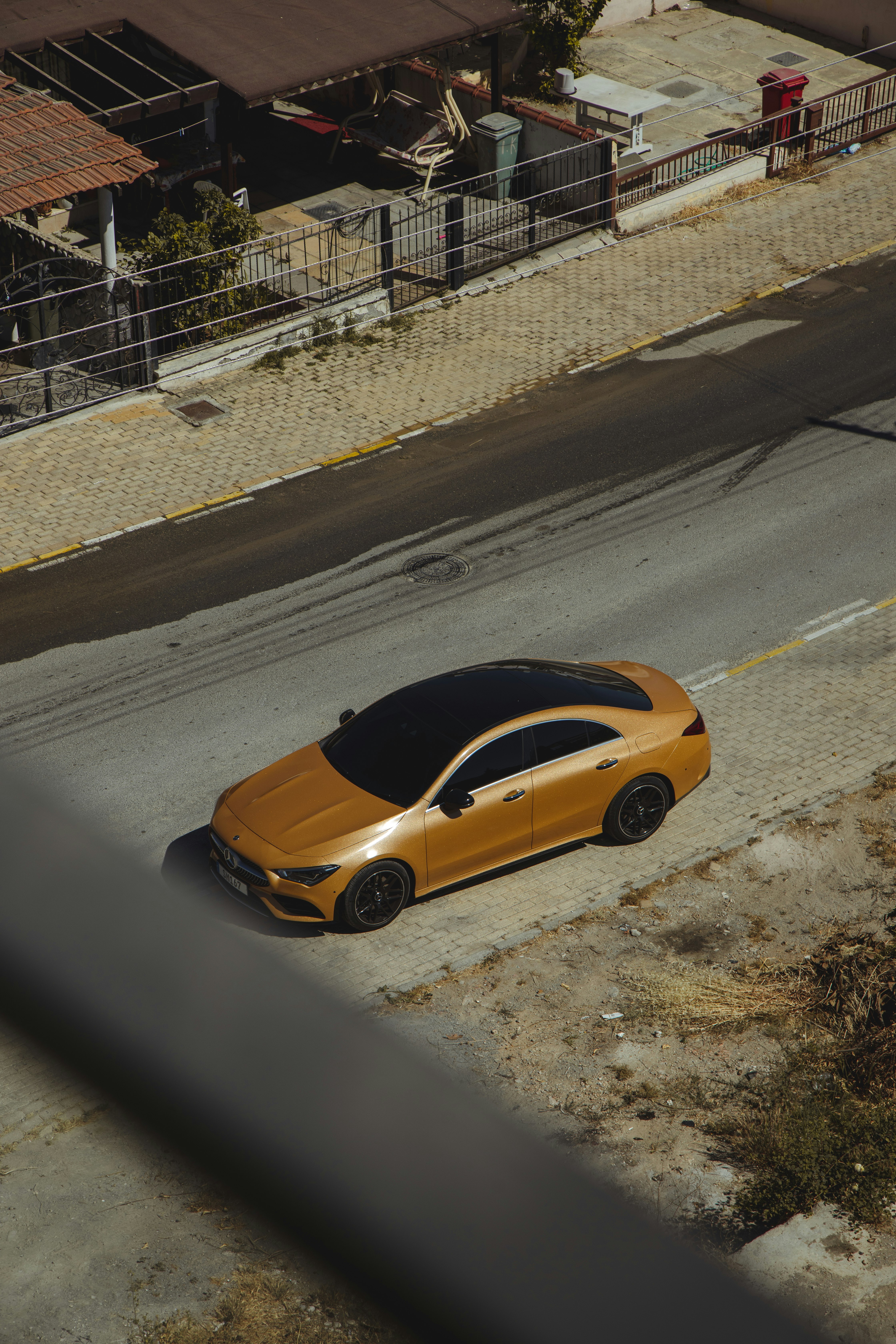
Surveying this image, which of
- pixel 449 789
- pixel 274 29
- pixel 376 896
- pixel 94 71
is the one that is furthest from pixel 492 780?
pixel 274 29

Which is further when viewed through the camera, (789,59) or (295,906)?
(789,59)

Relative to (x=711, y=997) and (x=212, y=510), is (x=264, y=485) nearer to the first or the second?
(x=212, y=510)

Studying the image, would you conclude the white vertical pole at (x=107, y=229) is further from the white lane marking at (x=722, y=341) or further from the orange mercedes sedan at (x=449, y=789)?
the orange mercedes sedan at (x=449, y=789)

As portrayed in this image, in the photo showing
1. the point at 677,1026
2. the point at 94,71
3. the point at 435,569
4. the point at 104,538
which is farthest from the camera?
the point at 94,71

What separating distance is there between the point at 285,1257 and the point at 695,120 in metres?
28.2

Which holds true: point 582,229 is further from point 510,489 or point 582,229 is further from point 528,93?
point 510,489

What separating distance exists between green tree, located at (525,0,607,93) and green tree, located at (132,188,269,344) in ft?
33.4

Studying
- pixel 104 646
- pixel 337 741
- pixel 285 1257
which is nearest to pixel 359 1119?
pixel 285 1257

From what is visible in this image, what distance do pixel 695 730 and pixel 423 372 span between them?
32.4ft

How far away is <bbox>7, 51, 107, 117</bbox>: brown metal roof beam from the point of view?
813 inches

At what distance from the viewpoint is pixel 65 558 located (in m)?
15.0

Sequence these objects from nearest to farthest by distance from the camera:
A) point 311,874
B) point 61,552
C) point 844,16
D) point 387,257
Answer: point 311,874, point 61,552, point 387,257, point 844,16

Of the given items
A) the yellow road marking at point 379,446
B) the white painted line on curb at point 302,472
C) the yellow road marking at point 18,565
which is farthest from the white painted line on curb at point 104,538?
the yellow road marking at point 379,446

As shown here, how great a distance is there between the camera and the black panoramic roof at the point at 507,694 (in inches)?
403
